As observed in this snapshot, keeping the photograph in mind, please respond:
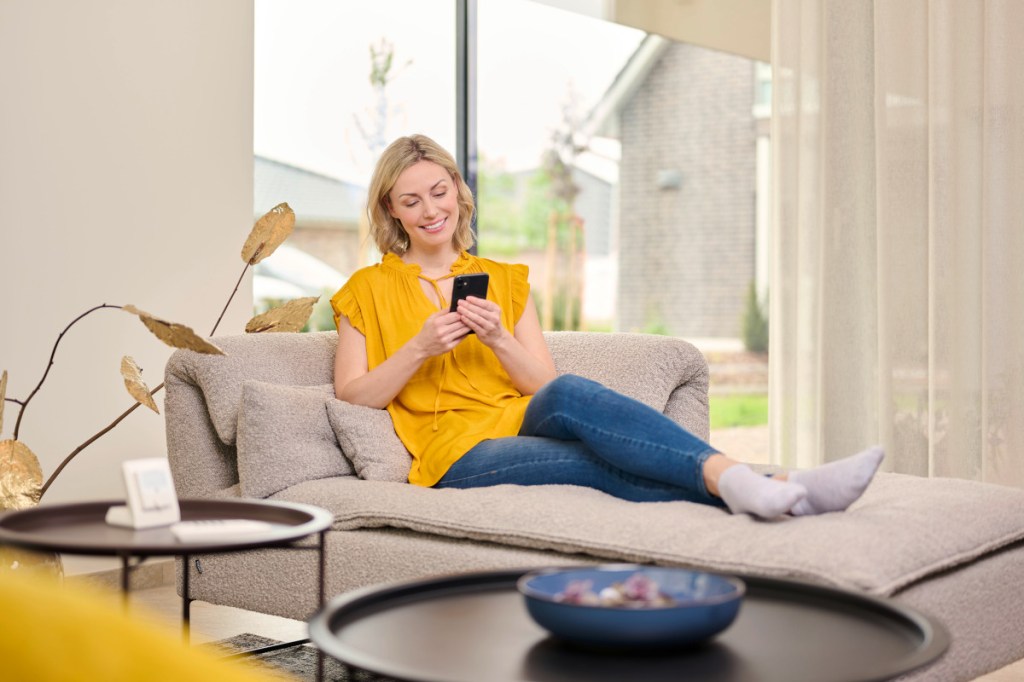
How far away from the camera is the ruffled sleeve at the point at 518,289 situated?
2.99 metres

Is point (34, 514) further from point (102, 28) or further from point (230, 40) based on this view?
point (230, 40)

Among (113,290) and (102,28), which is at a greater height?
(102,28)

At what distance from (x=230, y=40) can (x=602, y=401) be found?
199cm

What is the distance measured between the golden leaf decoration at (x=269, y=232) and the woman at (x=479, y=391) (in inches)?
8.7

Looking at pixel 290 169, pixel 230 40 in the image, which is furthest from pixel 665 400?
pixel 290 169

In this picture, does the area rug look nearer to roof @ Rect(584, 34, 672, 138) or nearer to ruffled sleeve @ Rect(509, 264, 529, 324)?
ruffled sleeve @ Rect(509, 264, 529, 324)

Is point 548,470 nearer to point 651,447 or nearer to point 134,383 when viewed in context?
point 651,447

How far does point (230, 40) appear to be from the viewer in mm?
3676

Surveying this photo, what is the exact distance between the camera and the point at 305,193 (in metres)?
4.85

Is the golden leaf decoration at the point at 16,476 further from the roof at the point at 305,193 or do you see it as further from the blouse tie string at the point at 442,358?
the roof at the point at 305,193

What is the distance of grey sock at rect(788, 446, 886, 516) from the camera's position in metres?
1.96

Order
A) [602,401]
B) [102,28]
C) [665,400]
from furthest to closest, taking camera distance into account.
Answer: [102,28], [665,400], [602,401]

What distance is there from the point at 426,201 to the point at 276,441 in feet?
2.33

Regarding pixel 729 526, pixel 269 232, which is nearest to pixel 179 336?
pixel 269 232
